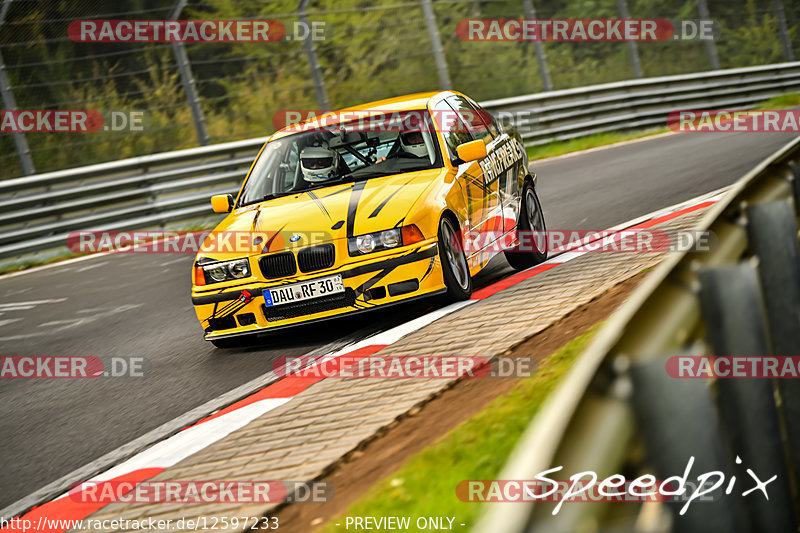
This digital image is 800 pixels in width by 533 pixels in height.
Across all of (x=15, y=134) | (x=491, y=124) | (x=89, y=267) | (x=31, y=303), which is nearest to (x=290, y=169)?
(x=491, y=124)

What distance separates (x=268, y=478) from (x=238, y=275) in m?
3.16

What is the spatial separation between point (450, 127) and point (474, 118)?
80 cm

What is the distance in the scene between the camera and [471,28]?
883 inches

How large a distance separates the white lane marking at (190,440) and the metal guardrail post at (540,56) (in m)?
16.6

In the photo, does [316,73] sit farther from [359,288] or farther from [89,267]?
[359,288]

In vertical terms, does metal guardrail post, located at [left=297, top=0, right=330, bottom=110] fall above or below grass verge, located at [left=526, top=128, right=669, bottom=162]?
above

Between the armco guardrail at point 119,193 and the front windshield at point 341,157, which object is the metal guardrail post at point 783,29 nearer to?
the armco guardrail at point 119,193

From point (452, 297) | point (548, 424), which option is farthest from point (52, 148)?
point (548, 424)

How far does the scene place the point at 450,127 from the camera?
8586 mm

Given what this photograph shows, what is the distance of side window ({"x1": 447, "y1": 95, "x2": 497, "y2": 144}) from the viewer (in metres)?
9.06

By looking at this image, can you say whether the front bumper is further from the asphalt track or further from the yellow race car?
the asphalt track

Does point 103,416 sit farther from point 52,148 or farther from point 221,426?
point 52,148

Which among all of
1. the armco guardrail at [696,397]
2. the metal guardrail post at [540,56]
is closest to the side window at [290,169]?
the armco guardrail at [696,397]

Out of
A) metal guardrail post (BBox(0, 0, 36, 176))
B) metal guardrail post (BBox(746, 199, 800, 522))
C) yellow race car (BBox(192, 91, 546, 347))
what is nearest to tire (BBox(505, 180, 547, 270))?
yellow race car (BBox(192, 91, 546, 347))
